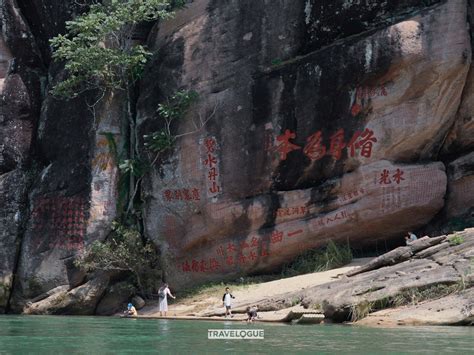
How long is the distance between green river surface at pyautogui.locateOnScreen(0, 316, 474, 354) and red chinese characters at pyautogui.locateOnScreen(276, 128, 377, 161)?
4181mm

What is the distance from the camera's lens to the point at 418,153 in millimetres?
15398

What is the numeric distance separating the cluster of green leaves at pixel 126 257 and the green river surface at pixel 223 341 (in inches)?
126

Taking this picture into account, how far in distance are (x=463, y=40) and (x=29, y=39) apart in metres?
10.4

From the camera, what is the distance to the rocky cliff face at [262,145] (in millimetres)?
15219

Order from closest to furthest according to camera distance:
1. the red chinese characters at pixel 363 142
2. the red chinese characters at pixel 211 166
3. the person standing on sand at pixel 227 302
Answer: the person standing on sand at pixel 227 302, the red chinese characters at pixel 363 142, the red chinese characters at pixel 211 166

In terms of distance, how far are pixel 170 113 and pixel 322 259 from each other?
4491 millimetres

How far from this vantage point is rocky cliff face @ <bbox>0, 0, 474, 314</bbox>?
15.2 m

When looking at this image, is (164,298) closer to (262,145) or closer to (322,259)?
(322,259)

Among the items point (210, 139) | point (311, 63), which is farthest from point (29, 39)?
point (311, 63)

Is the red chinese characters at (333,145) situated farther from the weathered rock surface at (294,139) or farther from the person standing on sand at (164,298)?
the person standing on sand at (164,298)

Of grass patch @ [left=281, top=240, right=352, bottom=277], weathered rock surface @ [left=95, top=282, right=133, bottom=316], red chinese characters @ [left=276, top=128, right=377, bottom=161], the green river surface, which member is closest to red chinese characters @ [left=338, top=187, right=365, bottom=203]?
red chinese characters @ [left=276, top=128, right=377, bottom=161]

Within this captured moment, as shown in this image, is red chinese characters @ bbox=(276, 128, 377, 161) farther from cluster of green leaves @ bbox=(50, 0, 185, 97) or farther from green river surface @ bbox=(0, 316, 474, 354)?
green river surface @ bbox=(0, 316, 474, 354)

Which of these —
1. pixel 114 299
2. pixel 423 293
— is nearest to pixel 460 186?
pixel 423 293

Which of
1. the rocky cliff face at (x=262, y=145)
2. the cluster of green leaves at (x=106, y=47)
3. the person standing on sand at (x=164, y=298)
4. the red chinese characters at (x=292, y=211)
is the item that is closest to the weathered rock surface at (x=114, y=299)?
the rocky cliff face at (x=262, y=145)
